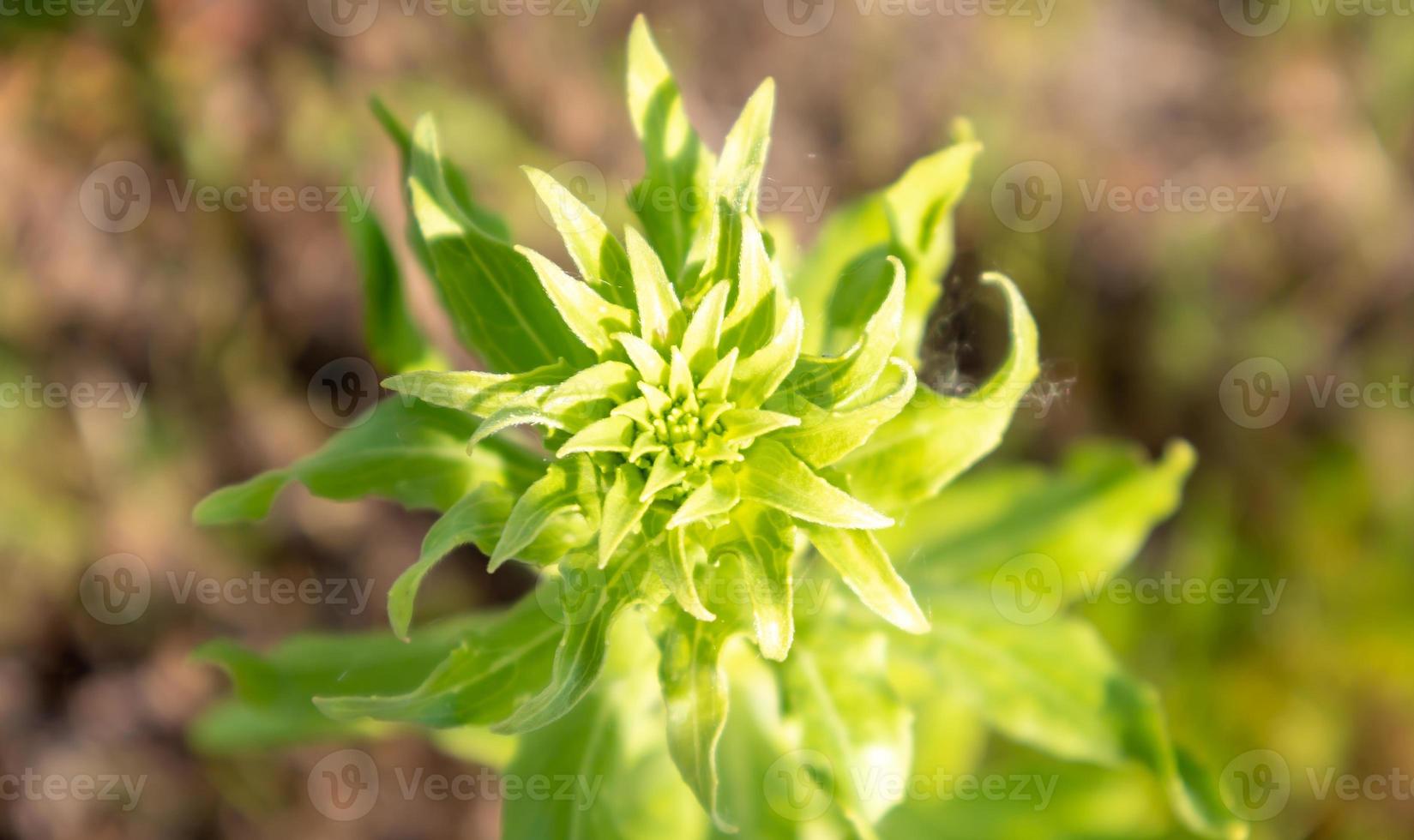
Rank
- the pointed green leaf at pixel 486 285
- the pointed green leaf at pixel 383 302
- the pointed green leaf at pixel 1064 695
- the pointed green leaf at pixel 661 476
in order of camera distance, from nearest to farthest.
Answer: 1. the pointed green leaf at pixel 661 476
2. the pointed green leaf at pixel 486 285
3. the pointed green leaf at pixel 1064 695
4. the pointed green leaf at pixel 383 302

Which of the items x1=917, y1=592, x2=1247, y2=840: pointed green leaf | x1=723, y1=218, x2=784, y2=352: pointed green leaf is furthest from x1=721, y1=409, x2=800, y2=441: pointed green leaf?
x1=917, y1=592, x2=1247, y2=840: pointed green leaf

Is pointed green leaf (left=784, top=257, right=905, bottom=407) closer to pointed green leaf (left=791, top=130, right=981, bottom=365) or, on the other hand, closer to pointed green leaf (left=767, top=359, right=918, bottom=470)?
pointed green leaf (left=767, top=359, right=918, bottom=470)

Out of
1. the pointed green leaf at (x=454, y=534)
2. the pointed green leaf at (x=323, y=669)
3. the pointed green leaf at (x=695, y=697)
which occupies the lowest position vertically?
the pointed green leaf at (x=323, y=669)

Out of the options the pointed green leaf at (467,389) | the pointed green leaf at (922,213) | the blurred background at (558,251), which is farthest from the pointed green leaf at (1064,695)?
the blurred background at (558,251)

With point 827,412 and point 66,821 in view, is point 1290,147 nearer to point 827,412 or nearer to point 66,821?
point 827,412

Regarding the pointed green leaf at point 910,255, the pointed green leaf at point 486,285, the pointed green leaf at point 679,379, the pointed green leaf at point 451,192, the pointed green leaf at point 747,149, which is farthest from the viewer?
the pointed green leaf at point 451,192

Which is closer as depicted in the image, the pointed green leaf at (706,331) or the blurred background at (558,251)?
the pointed green leaf at (706,331)

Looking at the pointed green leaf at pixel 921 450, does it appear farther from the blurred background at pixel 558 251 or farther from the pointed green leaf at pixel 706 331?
the blurred background at pixel 558 251
